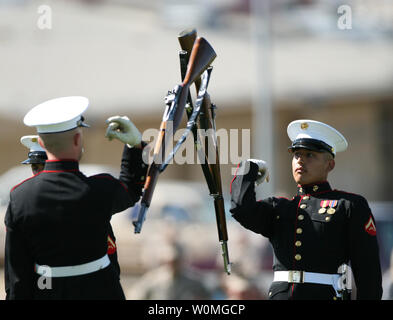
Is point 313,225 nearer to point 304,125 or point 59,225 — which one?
point 304,125

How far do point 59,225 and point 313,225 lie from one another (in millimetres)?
1429

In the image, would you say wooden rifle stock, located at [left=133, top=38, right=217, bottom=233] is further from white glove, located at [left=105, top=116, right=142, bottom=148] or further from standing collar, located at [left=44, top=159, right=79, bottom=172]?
standing collar, located at [left=44, top=159, right=79, bottom=172]

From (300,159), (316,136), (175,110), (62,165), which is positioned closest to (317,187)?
(300,159)

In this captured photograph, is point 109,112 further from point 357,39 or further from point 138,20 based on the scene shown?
point 357,39

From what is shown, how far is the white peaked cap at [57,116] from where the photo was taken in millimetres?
4020

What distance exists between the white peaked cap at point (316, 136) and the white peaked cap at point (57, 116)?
1262mm

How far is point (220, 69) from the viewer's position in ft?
77.6

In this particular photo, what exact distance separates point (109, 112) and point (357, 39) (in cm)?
803

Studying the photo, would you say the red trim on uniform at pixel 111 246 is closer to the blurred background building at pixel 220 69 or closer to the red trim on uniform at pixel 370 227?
the red trim on uniform at pixel 370 227

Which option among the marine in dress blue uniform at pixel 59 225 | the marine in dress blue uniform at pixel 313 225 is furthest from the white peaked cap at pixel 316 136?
the marine in dress blue uniform at pixel 59 225

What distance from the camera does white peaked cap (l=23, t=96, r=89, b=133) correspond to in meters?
4.02

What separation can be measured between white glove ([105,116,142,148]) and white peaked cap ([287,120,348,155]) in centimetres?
97

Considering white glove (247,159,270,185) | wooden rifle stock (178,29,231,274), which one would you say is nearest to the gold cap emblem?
white glove (247,159,270,185)
